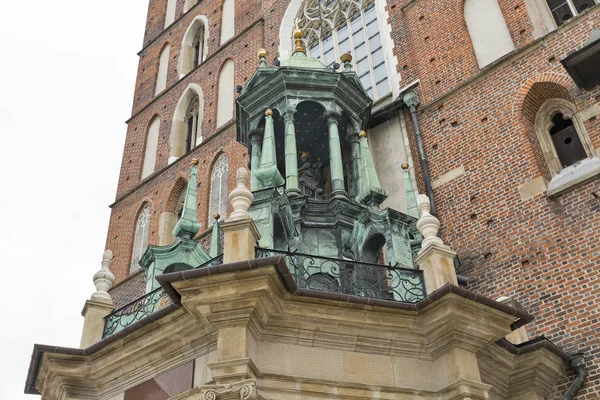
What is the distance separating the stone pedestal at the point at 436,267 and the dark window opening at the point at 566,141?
3430mm

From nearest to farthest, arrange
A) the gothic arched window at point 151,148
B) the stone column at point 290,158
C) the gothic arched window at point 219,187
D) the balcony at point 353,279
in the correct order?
the balcony at point 353,279 < the stone column at point 290,158 < the gothic arched window at point 219,187 < the gothic arched window at point 151,148

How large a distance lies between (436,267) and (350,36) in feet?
28.6

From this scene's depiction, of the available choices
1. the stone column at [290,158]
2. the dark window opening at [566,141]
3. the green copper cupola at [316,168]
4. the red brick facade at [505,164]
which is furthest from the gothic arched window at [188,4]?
the dark window opening at [566,141]

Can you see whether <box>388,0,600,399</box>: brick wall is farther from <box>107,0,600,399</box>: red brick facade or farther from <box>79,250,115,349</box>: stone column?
<box>79,250,115,349</box>: stone column

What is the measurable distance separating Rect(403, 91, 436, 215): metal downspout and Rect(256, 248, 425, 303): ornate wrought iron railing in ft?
9.32

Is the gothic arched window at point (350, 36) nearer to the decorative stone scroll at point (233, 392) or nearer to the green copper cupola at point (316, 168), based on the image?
the green copper cupola at point (316, 168)

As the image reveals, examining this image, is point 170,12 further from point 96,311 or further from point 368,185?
point 96,311

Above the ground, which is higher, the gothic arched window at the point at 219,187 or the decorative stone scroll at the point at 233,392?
the gothic arched window at the point at 219,187

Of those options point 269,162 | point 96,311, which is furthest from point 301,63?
point 96,311

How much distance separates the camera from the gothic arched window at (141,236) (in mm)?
15703

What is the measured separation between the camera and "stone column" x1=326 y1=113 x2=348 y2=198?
9.46 m

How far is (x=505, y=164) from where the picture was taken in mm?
10125

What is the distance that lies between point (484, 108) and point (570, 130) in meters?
1.43

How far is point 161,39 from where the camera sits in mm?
20703
